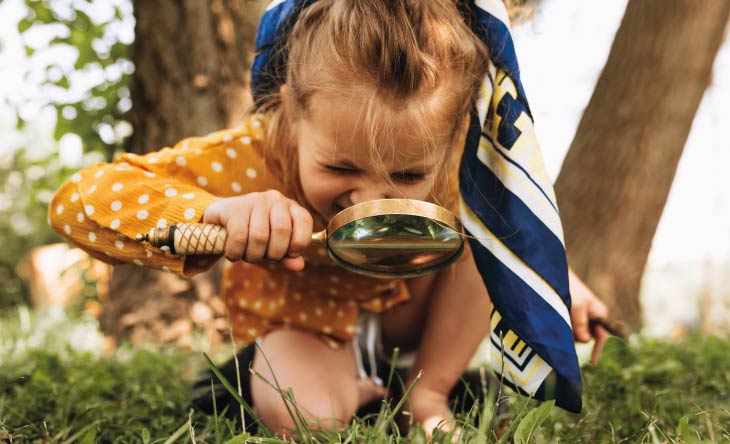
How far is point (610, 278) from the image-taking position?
2.63 metres

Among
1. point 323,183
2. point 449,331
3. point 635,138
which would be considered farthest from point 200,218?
point 635,138

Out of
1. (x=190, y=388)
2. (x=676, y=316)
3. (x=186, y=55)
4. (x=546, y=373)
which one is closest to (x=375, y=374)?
(x=190, y=388)

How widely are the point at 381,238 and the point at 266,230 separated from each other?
0.27 m

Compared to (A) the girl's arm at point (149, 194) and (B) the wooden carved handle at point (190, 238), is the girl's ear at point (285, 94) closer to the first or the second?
(A) the girl's arm at point (149, 194)

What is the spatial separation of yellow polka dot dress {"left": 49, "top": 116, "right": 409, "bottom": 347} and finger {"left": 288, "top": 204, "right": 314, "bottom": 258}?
0.24 m

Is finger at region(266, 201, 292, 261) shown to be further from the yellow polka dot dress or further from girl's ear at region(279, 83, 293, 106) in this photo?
girl's ear at region(279, 83, 293, 106)

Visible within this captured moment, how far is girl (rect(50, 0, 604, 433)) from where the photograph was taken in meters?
1.35

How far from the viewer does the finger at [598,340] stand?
5.45 ft

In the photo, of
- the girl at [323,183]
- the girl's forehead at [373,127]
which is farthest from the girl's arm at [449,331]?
the girl's forehead at [373,127]

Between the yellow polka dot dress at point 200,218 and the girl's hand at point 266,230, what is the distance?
0.15m

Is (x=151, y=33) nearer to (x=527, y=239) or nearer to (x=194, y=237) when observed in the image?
(x=194, y=237)

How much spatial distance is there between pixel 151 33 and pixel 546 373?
2456mm

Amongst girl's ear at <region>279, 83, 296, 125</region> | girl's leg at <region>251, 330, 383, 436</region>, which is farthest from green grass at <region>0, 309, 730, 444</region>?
girl's ear at <region>279, 83, 296, 125</region>

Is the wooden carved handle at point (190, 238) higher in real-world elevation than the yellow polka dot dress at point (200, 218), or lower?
higher
